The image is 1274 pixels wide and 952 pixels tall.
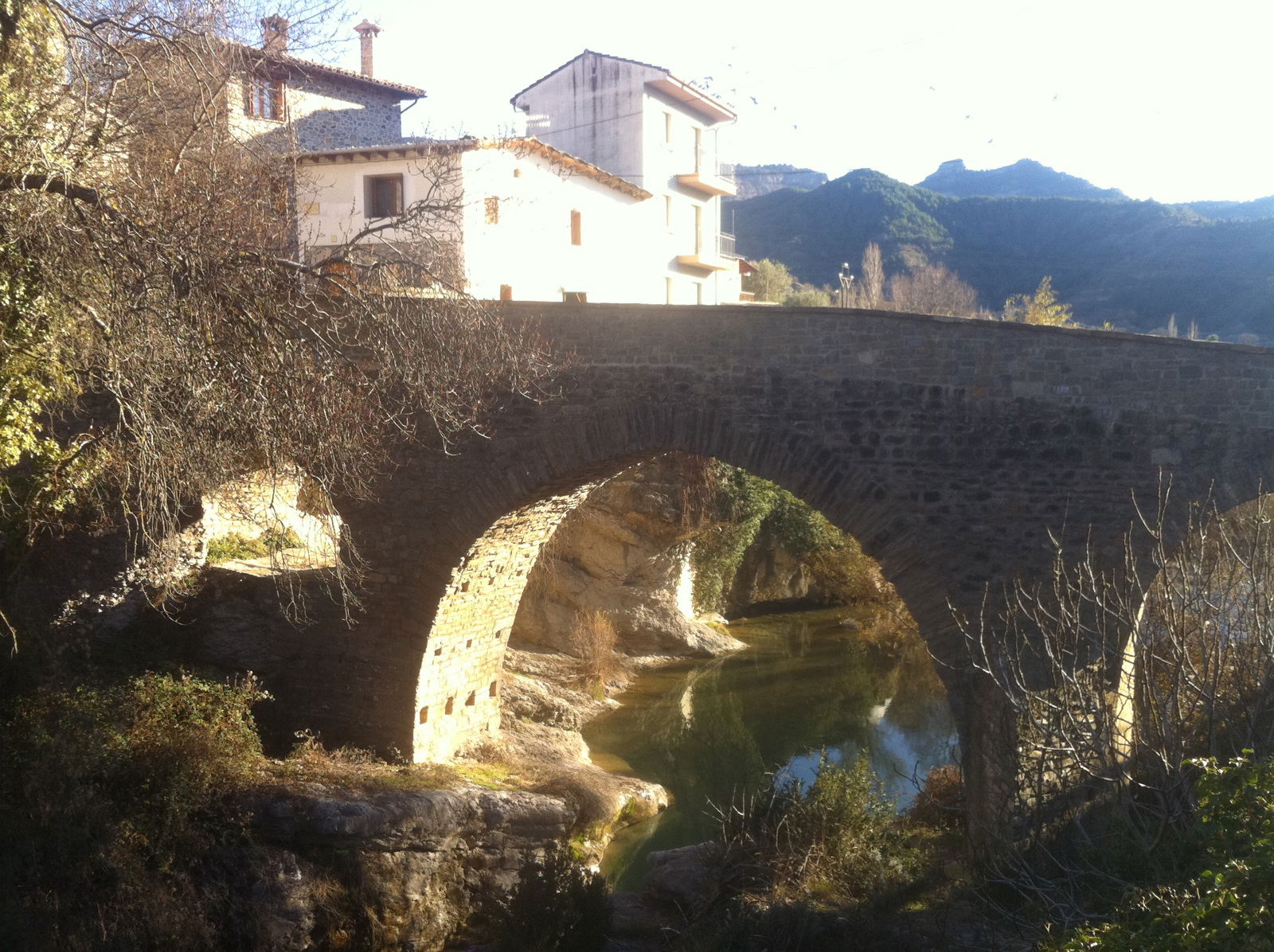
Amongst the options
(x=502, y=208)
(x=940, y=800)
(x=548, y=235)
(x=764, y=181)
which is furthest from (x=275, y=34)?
(x=764, y=181)

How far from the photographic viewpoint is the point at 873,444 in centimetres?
773

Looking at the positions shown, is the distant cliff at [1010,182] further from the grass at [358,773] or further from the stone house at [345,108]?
the grass at [358,773]

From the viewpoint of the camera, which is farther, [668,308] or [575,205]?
[575,205]

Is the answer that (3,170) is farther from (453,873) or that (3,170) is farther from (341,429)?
(453,873)

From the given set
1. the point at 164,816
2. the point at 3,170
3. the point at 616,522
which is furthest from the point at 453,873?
the point at 616,522

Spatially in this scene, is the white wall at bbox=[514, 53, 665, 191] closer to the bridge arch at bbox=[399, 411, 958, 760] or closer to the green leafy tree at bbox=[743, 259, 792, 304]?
the green leafy tree at bbox=[743, 259, 792, 304]

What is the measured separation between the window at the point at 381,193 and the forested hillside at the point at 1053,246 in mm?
20139

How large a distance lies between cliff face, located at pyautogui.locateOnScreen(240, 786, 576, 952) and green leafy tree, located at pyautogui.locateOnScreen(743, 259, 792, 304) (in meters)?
22.2

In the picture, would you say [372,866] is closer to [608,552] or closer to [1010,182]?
[608,552]

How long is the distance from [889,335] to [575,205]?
1191cm

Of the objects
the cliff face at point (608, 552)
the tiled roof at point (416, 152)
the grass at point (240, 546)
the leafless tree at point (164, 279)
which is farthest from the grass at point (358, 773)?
the tiled roof at point (416, 152)

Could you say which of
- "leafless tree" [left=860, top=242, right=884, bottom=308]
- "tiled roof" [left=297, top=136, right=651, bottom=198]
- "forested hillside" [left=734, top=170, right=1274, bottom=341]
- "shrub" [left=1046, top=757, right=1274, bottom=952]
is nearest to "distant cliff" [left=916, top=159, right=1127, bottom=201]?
"forested hillside" [left=734, top=170, right=1274, bottom=341]

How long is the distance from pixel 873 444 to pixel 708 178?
57.6 feet

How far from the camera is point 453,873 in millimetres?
8883
